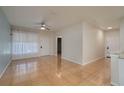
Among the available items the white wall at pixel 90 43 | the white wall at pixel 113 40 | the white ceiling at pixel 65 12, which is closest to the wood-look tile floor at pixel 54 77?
the white wall at pixel 90 43

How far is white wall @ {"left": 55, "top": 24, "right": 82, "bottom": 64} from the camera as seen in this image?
15.9 feet

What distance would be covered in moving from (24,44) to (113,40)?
23.2 ft

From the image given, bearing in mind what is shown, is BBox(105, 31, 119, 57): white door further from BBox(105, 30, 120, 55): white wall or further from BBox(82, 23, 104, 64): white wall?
BBox(82, 23, 104, 64): white wall

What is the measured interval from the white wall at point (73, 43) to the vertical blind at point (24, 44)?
259 cm

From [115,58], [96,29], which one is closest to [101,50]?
[96,29]

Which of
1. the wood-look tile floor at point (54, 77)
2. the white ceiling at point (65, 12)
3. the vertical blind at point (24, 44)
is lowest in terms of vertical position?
the wood-look tile floor at point (54, 77)

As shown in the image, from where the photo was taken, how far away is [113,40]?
695 cm

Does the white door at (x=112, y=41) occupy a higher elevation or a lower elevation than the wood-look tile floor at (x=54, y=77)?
higher

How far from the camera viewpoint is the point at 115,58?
7.70 feet

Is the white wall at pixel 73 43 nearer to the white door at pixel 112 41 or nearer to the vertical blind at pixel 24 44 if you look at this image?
the vertical blind at pixel 24 44

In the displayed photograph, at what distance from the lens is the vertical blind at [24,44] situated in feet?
20.2

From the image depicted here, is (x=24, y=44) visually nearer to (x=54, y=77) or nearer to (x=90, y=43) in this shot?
(x=54, y=77)
